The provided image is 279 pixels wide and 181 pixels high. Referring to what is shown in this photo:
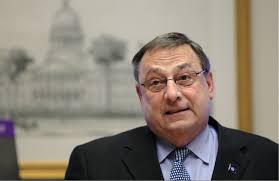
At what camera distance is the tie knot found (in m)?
1.58

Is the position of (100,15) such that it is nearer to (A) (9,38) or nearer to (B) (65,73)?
(B) (65,73)

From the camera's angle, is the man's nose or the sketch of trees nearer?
the man's nose

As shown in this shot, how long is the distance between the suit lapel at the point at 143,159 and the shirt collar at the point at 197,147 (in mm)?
27

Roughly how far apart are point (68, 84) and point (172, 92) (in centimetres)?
98

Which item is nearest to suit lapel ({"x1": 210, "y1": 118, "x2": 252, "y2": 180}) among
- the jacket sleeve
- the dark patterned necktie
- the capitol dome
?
the dark patterned necktie

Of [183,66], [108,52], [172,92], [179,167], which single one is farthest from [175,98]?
[108,52]

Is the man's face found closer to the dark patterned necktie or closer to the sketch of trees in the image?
the dark patterned necktie

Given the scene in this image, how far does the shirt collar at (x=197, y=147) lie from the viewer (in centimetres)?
159

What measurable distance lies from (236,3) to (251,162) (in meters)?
0.99

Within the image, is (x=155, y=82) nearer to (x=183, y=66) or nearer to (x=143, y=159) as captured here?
(x=183, y=66)

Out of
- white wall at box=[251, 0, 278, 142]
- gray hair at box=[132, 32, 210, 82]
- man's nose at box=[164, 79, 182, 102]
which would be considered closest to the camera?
man's nose at box=[164, 79, 182, 102]

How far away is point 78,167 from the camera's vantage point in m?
1.60

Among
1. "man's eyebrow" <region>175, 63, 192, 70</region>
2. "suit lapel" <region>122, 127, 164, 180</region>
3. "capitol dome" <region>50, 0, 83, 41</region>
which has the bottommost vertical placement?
"suit lapel" <region>122, 127, 164, 180</region>

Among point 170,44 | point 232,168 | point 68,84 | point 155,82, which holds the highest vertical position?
point 170,44
